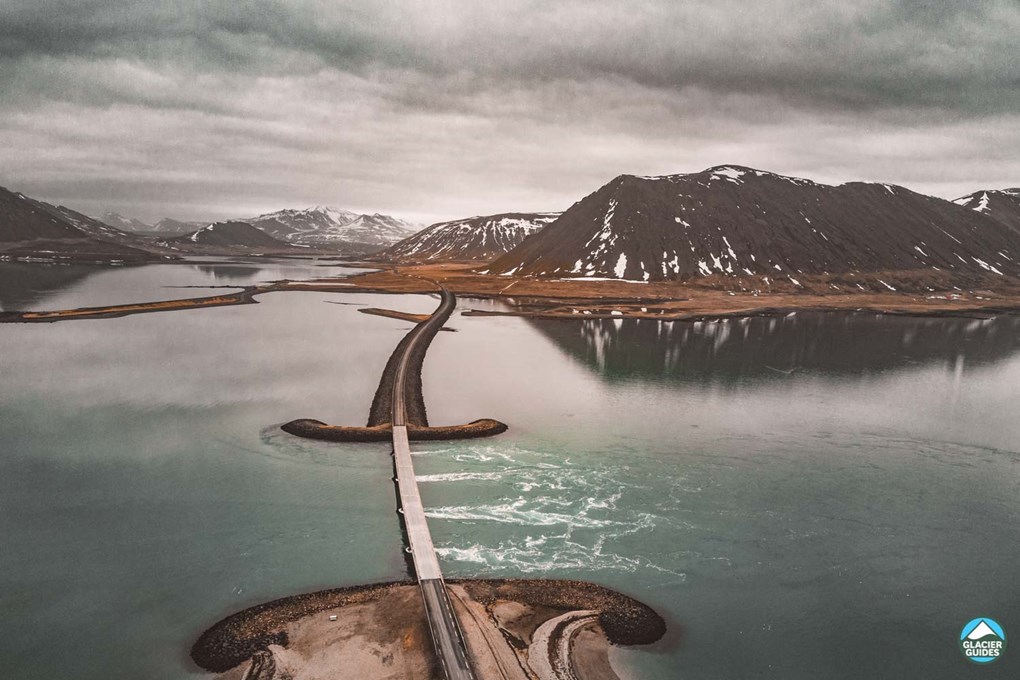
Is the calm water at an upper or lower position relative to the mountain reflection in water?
lower

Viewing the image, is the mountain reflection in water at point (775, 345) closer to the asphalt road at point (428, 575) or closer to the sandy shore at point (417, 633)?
the asphalt road at point (428, 575)

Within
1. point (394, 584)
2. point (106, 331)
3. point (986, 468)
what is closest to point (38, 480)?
point (394, 584)

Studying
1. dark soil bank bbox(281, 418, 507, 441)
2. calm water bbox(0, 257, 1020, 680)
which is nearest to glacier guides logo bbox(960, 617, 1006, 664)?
calm water bbox(0, 257, 1020, 680)

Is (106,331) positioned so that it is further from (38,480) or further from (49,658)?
(49,658)

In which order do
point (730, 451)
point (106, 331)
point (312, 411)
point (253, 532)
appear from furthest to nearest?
point (106, 331)
point (312, 411)
point (730, 451)
point (253, 532)

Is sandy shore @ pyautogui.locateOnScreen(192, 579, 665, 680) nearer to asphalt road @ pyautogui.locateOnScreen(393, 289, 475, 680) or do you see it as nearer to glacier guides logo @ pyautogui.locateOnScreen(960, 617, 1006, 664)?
asphalt road @ pyautogui.locateOnScreen(393, 289, 475, 680)

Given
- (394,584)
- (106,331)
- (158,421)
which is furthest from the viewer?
(106,331)

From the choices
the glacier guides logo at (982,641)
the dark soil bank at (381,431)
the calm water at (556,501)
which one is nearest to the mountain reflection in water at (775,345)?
the calm water at (556,501)
